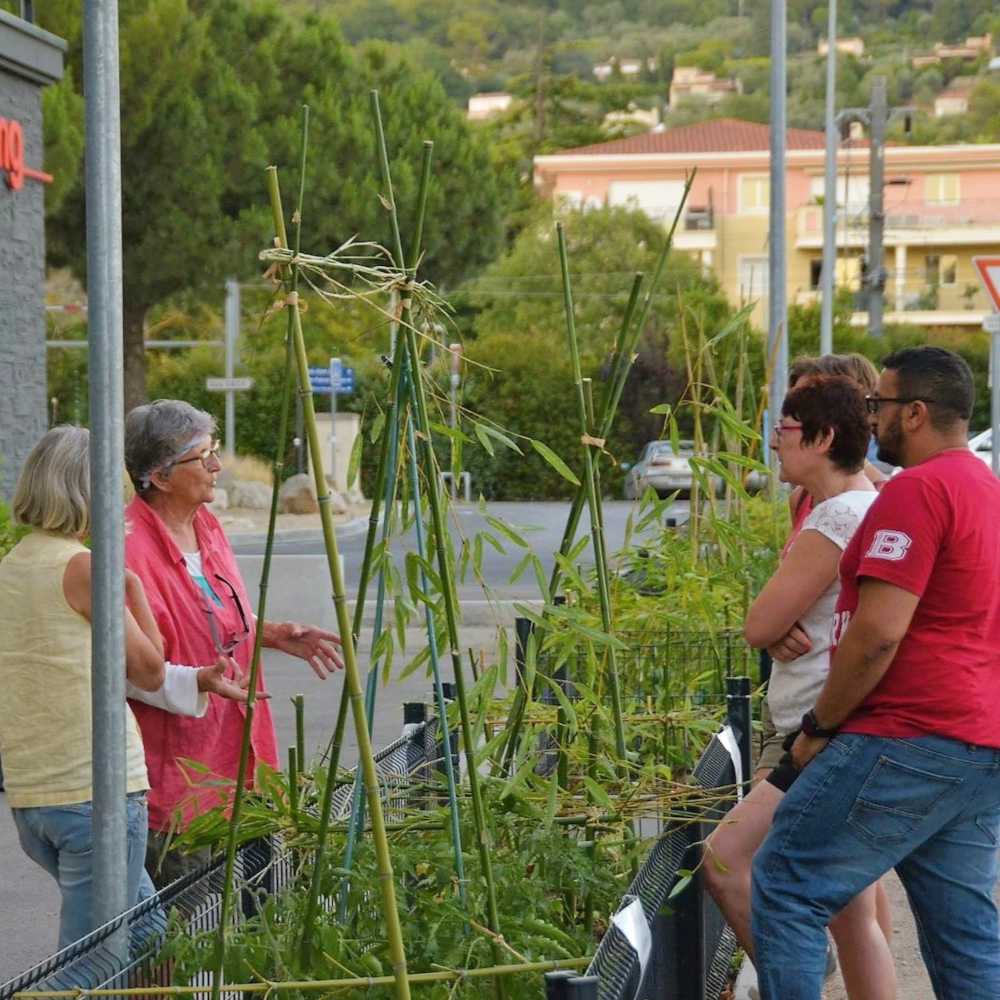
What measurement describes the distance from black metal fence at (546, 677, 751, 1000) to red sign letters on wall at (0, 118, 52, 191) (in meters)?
10.4

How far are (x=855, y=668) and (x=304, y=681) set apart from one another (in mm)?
8502

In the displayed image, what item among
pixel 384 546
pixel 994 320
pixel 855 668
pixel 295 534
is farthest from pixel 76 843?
pixel 295 534

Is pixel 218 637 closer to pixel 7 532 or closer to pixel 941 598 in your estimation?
pixel 941 598

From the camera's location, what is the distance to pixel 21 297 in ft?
47.5

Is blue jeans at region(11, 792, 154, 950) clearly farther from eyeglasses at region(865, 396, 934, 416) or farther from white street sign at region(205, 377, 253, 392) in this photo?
white street sign at region(205, 377, 253, 392)

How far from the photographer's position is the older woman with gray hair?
13.4ft

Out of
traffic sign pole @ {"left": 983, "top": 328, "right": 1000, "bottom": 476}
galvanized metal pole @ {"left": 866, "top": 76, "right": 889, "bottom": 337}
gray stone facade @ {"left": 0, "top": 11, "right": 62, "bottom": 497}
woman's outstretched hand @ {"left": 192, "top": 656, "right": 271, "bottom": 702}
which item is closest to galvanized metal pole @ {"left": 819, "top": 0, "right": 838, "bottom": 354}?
traffic sign pole @ {"left": 983, "top": 328, "right": 1000, "bottom": 476}

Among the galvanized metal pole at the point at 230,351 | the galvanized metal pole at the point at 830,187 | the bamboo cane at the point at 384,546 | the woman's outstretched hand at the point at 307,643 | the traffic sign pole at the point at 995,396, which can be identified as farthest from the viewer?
the galvanized metal pole at the point at 230,351

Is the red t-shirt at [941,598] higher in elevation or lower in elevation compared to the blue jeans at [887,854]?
higher

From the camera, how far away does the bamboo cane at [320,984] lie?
2.67 m

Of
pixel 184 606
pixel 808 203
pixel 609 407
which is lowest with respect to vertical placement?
pixel 184 606

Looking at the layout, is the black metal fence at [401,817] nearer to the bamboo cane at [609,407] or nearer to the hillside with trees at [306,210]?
the bamboo cane at [609,407]

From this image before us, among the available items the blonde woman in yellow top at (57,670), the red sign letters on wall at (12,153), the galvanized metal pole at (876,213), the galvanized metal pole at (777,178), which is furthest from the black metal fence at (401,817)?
the galvanized metal pole at (876,213)

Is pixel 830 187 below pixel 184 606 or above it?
above
